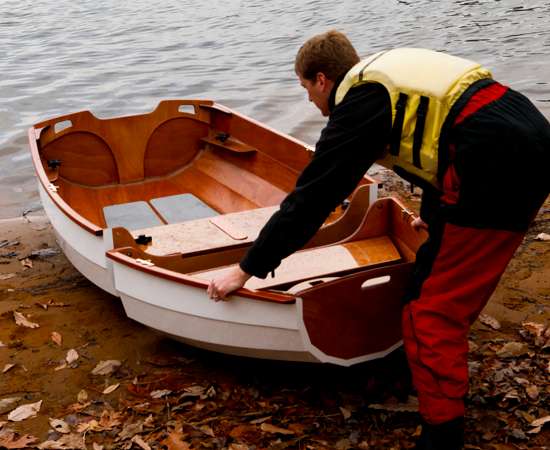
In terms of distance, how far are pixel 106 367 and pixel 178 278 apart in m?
0.96

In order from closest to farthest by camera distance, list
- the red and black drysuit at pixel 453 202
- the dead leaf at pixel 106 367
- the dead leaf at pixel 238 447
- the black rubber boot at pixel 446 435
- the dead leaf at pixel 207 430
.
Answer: the red and black drysuit at pixel 453 202, the black rubber boot at pixel 446 435, the dead leaf at pixel 238 447, the dead leaf at pixel 207 430, the dead leaf at pixel 106 367

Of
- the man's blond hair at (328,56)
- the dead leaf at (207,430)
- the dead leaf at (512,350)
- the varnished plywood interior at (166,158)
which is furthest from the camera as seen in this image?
the varnished plywood interior at (166,158)

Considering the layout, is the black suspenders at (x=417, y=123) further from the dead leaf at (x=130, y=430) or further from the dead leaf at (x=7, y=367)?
the dead leaf at (x=7, y=367)

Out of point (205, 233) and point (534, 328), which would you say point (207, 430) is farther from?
point (534, 328)

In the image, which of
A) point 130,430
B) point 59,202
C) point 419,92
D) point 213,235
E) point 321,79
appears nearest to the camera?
point 419,92

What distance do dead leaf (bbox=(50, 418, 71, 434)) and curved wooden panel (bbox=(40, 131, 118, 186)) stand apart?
3.26 metres

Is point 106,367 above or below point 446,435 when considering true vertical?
below

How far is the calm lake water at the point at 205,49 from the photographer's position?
39.4 feet

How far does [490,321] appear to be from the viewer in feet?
15.6

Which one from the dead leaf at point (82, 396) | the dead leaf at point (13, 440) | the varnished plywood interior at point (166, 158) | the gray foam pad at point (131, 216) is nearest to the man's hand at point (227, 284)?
the dead leaf at point (82, 396)

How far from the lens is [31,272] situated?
6105 millimetres

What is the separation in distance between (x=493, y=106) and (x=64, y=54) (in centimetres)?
1586

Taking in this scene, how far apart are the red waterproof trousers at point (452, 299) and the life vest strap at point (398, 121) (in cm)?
25

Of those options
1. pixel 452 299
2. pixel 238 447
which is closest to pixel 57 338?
pixel 238 447
